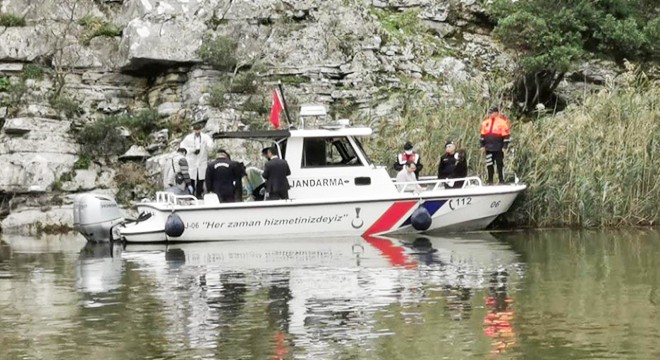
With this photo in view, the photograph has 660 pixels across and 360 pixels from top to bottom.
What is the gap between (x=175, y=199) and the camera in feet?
→ 67.5

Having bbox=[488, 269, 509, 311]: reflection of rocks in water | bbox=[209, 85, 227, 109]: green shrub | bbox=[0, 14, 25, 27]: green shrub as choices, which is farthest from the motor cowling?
bbox=[0, 14, 25, 27]: green shrub

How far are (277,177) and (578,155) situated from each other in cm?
568

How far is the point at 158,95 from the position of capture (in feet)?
93.1

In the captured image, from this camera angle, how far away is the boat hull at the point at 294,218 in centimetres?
2047

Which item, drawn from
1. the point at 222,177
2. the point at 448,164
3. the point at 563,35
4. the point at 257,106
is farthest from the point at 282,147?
the point at 563,35

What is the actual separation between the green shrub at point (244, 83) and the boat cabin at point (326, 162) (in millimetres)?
6397

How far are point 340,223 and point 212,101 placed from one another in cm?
709

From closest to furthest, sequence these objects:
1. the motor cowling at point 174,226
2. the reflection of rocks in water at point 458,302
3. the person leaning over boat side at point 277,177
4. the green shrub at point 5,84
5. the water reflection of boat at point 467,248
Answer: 1. the reflection of rocks in water at point 458,302
2. the water reflection of boat at point 467,248
3. the person leaning over boat side at point 277,177
4. the motor cowling at point 174,226
5. the green shrub at point 5,84

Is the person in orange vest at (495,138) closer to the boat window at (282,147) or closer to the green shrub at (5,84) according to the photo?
the boat window at (282,147)

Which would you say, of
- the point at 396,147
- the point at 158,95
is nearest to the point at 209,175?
the point at 396,147

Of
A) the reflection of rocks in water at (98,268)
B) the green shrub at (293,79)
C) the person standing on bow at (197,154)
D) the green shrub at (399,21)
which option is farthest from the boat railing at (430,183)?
the green shrub at (399,21)

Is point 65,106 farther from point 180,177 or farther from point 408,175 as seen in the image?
point 408,175

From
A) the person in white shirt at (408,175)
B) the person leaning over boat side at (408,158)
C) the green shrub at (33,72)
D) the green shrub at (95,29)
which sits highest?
the green shrub at (95,29)

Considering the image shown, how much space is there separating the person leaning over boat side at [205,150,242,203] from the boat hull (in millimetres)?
325
